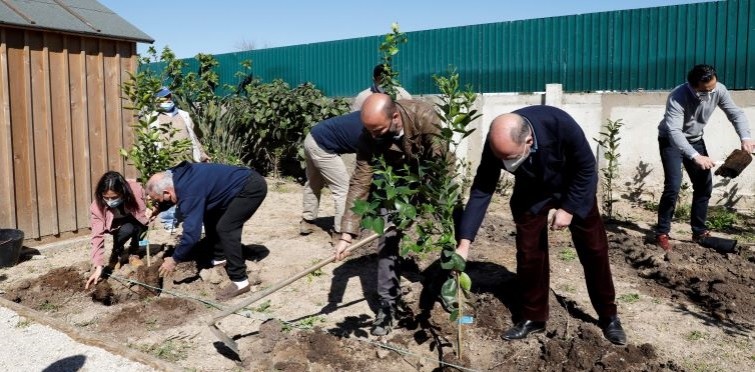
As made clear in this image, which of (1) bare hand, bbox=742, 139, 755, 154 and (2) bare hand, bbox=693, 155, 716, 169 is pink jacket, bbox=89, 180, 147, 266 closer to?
(2) bare hand, bbox=693, 155, 716, 169

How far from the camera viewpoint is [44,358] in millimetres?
4371

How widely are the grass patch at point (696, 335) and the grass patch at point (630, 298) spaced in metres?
0.64

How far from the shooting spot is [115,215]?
582cm

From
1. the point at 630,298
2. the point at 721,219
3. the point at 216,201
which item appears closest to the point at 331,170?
the point at 216,201

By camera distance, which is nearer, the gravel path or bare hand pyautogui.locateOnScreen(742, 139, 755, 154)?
the gravel path

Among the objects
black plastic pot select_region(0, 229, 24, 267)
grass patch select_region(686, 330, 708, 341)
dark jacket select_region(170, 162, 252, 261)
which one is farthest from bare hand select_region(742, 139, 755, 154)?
black plastic pot select_region(0, 229, 24, 267)

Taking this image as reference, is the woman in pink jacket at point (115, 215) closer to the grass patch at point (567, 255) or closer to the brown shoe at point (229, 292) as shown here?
the brown shoe at point (229, 292)

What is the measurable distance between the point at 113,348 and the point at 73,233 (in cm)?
355

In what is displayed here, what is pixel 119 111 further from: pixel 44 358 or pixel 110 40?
pixel 44 358

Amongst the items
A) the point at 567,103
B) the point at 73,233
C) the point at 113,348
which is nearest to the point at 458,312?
the point at 113,348

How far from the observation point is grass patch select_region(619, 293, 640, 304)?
Result: 198 inches

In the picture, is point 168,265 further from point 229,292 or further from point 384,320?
point 384,320

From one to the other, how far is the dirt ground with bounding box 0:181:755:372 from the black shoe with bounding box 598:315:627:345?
7 cm

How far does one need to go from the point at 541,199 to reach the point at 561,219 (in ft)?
0.81
